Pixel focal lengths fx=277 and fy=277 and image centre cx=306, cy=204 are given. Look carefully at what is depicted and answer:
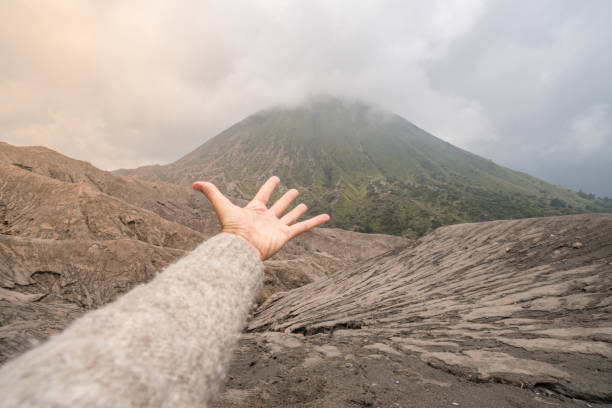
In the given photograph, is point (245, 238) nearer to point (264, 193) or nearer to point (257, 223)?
point (257, 223)

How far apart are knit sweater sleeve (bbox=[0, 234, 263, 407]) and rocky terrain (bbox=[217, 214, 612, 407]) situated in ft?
4.35

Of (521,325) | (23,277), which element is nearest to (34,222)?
(23,277)

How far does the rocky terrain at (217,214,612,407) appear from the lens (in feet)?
6.65

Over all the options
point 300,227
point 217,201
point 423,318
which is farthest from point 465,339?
point 217,201

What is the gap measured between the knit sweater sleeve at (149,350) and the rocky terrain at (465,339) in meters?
1.32

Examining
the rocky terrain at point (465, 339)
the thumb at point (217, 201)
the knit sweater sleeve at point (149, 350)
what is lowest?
the rocky terrain at point (465, 339)

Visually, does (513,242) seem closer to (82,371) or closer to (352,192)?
(82,371)

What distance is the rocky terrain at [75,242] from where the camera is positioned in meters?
5.43

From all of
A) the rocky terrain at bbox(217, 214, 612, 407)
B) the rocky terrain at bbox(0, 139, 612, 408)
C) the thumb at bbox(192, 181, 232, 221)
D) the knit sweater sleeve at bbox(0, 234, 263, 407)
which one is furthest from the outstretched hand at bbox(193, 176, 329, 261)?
the rocky terrain at bbox(217, 214, 612, 407)

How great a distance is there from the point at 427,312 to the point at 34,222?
1709cm

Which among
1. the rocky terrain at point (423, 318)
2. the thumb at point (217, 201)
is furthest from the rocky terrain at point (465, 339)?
the thumb at point (217, 201)

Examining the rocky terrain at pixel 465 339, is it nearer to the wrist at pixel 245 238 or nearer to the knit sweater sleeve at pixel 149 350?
the wrist at pixel 245 238

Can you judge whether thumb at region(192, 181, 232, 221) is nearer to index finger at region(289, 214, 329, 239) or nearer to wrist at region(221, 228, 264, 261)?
wrist at region(221, 228, 264, 261)

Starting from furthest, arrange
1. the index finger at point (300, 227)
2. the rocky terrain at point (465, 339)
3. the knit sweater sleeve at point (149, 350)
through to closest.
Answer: the index finger at point (300, 227) < the rocky terrain at point (465, 339) < the knit sweater sleeve at point (149, 350)
